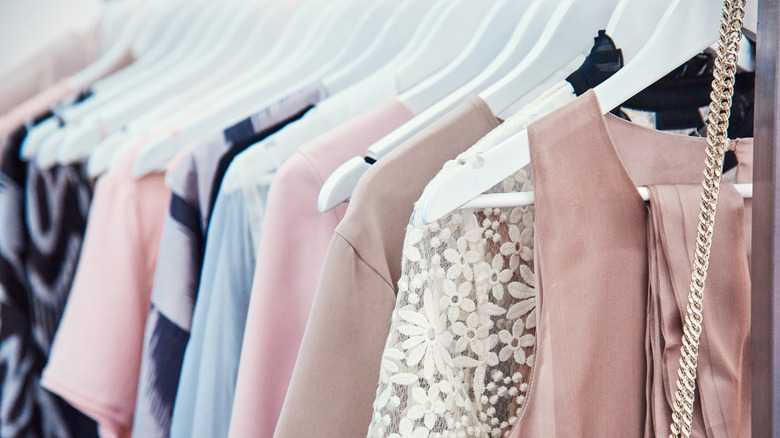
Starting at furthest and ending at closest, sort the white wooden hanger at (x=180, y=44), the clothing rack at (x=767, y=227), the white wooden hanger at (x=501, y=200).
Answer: the white wooden hanger at (x=180, y=44)
the white wooden hanger at (x=501, y=200)
the clothing rack at (x=767, y=227)

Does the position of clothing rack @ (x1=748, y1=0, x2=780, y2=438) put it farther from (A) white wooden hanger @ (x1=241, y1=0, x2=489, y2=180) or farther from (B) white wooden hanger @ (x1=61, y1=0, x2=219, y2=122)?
(B) white wooden hanger @ (x1=61, y1=0, x2=219, y2=122)

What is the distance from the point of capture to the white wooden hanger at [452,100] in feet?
1.53

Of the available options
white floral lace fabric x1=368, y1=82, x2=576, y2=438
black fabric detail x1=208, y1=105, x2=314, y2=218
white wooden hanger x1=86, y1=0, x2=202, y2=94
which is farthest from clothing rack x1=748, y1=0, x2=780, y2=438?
white wooden hanger x1=86, y1=0, x2=202, y2=94

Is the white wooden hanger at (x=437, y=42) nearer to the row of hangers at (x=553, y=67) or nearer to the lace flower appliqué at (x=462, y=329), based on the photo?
the row of hangers at (x=553, y=67)

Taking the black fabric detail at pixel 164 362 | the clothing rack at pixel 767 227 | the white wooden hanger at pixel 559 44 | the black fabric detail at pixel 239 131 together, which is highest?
the white wooden hanger at pixel 559 44

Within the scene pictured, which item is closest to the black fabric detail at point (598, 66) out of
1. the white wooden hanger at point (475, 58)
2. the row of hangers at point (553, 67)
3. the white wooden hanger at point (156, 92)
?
the row of hangers at point (553, 67)

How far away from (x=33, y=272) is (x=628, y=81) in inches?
25.2

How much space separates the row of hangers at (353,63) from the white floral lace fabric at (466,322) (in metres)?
0.03

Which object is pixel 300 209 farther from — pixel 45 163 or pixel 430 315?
pixel 45 163

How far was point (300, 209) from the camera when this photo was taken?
52 centimetres

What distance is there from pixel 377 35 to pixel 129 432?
52cm

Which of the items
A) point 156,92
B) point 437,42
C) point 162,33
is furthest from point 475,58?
point 162,33

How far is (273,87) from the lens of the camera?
A: 0.71 metres

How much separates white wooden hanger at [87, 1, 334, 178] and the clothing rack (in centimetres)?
53
